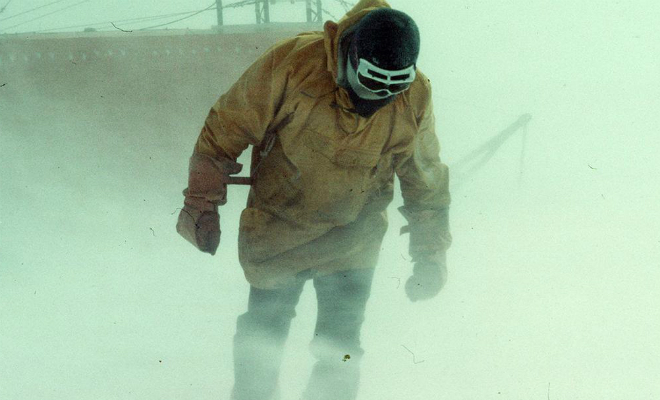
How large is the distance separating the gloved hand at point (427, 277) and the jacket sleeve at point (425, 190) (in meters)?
0.01

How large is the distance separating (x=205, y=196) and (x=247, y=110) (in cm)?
20

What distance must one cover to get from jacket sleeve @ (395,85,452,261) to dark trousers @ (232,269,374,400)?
138 millimetres

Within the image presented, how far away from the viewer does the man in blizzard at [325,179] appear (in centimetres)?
109

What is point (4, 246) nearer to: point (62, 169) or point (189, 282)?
point (62, 169)

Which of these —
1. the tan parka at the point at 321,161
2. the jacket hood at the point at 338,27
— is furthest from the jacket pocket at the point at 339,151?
the jacket hood at the point at 338,27

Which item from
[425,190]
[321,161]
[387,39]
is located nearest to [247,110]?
[321,161]

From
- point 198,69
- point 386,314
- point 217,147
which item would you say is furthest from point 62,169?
point 217,147

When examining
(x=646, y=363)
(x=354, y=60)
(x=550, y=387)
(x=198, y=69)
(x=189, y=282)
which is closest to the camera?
(x=354, y=60)

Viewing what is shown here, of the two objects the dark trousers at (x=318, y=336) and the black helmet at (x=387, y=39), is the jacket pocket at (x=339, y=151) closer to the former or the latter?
the black helmet at (x=387, y=39)

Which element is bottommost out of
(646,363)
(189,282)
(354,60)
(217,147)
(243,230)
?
(646,363)

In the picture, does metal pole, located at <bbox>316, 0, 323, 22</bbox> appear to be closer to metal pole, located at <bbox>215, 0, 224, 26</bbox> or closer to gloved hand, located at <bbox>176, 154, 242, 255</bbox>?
metal pole, located at <bbox>215, 0, 224, 26</bbox>

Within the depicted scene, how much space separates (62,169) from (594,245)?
2070mm

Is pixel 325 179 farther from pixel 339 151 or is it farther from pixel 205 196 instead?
pixel 205 196

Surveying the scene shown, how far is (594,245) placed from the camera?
2398 millimetres
